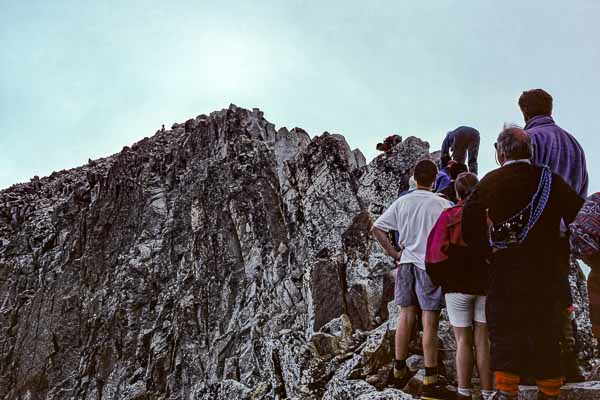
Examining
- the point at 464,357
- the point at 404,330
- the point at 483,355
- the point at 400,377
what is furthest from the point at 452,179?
the point at 464,357

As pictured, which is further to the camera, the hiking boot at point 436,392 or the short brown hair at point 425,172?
the short brown hair at point 425,172

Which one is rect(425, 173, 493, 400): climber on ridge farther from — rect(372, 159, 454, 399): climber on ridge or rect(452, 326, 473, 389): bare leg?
rect(372, 159, 454, 399): climber on ridge

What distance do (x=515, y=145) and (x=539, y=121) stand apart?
1.28 meters

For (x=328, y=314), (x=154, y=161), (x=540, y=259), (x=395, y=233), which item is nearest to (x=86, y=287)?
(x=154, y=161)

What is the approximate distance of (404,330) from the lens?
25.2 ft

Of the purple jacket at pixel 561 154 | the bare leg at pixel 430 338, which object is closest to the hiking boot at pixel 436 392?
the bare leg at pixel 430 338

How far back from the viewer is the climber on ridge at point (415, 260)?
24.6 feet

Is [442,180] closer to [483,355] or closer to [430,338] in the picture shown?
[430,338]

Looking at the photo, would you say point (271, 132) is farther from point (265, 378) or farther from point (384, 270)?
point (265, 378)

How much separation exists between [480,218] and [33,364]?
56.6 metres

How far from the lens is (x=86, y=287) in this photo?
55094 mm

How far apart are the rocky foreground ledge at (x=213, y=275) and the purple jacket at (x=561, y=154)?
2565 mm

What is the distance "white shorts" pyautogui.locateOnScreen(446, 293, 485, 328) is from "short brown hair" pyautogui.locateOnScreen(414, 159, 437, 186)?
193 centimetres

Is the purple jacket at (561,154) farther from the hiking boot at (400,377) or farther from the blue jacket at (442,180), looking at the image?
the hiking boot at (400,377)
